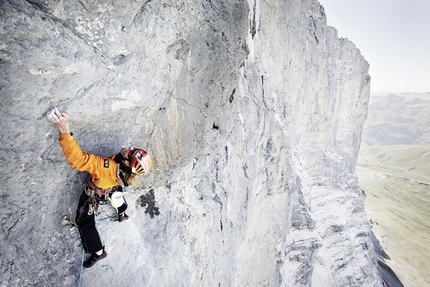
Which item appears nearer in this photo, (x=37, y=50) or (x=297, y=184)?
(x=37, y=50)

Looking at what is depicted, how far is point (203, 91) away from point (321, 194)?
24105 mm

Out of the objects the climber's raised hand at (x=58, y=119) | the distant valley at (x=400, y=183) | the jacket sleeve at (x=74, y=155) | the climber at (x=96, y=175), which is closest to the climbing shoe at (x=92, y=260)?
the climber at (x=96, y=175)

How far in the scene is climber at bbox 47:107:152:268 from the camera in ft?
9.94

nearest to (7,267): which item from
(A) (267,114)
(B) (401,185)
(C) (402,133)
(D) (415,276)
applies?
(A) (267,114)

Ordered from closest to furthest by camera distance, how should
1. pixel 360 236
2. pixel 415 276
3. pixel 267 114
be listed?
pixel 267 114 → pixel 360 236 → pixel 415 276

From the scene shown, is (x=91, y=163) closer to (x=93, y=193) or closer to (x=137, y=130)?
(x=93, y=193)

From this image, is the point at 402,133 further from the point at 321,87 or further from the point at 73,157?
the point at 73,157

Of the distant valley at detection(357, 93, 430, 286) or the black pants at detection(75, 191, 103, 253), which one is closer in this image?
the black pants at detection(75, 191, 103, 253)

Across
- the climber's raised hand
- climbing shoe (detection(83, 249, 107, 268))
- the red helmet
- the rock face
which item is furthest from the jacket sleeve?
climbing shoe (detection(83, 249, 107, 268))

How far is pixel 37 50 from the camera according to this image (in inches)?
105

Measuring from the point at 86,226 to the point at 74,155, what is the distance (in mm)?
1409

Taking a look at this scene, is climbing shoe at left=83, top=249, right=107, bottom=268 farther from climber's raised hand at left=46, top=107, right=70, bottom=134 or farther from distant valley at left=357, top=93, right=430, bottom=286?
distant valley at left=357, top=93, right=430, bottom=286

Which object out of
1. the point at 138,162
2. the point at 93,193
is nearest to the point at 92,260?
the point at 93,193

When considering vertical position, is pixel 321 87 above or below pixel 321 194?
above
